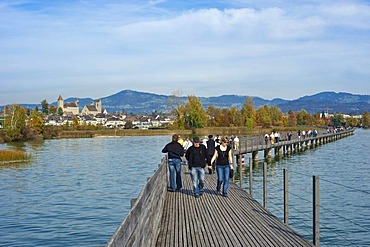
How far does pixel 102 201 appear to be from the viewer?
24.6 meters

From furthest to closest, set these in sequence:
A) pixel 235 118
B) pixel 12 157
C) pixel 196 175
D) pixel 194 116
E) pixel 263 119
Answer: pixel 263 119, pixel 235 118, pixel 194 116, pixel 12 157, pixel 196 175

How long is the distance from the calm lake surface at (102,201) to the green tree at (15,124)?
46947 mm

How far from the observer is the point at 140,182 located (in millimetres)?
31516

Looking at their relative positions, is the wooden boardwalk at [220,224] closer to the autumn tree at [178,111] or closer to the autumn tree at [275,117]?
the autumn tree at [178,111]

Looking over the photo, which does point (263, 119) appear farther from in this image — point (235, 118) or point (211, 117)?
point (211, 117)

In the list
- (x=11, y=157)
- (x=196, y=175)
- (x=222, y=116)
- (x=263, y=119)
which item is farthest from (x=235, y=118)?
(x=196, y=175)

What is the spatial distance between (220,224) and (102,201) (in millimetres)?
14225

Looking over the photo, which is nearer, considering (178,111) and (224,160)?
(224,160)

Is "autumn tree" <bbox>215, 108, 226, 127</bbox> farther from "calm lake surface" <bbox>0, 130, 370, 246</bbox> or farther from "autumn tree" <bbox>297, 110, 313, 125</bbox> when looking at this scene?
"calm lake surface" <bbox>0, 130, 370, 246</bbox>

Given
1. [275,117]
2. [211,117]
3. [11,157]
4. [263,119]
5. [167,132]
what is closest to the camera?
[11,157]

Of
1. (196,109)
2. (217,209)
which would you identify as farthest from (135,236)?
(196,109)

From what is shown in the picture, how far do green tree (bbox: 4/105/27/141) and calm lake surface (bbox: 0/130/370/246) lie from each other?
46947mm

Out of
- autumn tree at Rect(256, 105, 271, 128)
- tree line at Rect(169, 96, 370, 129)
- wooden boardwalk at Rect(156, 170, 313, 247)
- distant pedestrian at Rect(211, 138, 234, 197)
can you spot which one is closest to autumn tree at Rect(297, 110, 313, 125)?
tree line at Rect(169, 96, 370, 129)

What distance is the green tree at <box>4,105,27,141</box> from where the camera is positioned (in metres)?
87.6
